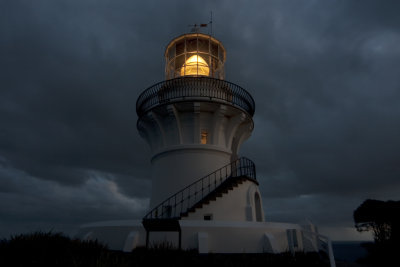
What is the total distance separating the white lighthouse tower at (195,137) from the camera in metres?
14.8

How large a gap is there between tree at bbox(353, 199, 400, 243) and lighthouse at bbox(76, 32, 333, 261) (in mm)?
22131

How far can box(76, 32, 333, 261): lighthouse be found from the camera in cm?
1302

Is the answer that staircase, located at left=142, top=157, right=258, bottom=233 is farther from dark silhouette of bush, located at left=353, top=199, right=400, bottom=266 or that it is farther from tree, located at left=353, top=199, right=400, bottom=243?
tree, located at left=353, top=199, right=400, bottom=243

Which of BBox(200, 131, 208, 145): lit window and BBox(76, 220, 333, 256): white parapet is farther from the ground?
BBox(200, 131, 208, 145): lit window

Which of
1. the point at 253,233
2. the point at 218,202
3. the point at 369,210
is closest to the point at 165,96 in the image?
the point at 218,202

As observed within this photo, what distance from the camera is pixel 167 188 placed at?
1548 centimetres

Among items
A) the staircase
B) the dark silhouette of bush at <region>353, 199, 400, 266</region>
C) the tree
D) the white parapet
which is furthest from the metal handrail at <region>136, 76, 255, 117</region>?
the tree

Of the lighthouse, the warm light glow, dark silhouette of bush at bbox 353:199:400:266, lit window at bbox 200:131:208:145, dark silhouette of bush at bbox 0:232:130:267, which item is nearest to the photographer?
dark silhouette of bush at bbox 0:232:130:267

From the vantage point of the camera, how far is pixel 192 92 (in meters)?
16.2

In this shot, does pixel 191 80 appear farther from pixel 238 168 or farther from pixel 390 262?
pixel 390 262

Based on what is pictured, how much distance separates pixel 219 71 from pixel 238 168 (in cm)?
698

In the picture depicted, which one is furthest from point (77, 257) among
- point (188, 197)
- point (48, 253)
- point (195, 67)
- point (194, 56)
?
point (194, 56)

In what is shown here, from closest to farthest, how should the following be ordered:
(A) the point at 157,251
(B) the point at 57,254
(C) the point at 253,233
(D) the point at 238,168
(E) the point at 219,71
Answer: (B) the point at 57,254
(A) the point at 157,251
(C) the point at 253,233
(D) the point at 238,168
(E) the point at 219,71

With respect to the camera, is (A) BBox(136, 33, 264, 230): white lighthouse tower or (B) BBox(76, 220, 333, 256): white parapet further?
(A) BBox(136, 33, 264, 230): white lighthouse tower
